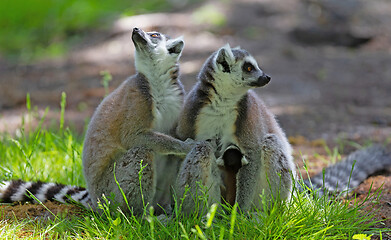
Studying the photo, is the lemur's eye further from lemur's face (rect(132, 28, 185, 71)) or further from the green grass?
the green grass

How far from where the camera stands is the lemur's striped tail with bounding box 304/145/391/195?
4125 mm

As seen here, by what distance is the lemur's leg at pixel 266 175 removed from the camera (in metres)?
3.55

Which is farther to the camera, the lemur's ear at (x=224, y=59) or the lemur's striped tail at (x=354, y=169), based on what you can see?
the lemur's striped tail at (x=354, y=169)

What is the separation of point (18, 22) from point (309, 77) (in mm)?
8904

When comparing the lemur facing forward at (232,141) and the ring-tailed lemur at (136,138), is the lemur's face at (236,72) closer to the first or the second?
the lemur facing forward at (232,141)

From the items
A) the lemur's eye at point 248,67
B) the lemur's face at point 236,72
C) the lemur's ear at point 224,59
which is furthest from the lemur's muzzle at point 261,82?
the lemur's ear at point 224,59

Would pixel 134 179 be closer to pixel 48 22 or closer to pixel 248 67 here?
pixel 248 67

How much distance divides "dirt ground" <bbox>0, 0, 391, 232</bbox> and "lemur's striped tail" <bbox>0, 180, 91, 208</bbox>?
187cm

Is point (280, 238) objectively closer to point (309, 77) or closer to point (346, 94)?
point (346, 94)

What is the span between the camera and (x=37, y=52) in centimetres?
1245

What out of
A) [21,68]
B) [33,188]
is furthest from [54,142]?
[21,68]

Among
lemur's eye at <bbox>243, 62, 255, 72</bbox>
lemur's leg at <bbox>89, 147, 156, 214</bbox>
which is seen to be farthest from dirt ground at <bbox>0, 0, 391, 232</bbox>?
lemur's leg at <bbox>89, 147, 156, 214</bbox>

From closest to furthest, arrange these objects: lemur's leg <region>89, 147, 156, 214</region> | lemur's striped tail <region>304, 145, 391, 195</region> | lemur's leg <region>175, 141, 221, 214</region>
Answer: lemur's leg <region>175, 141, 221, 214</region>
lemur's leg <region>89, 147, 156, 214</region>
lemur's striped tail <region>304, 145, 391, 195</region>

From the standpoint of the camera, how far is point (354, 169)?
4.35 meters
